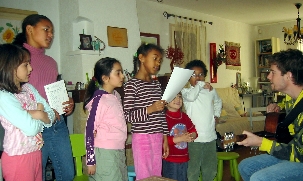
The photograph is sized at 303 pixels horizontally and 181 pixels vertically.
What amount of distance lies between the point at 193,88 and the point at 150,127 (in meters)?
0.70

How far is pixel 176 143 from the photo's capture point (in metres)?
2.39

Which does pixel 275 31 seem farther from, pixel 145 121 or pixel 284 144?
pixel 145 121

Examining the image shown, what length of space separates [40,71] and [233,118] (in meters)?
4.78

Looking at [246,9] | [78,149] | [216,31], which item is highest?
[246,9]

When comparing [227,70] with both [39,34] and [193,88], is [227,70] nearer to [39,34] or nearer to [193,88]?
[193,88]

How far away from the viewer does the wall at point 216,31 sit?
18.2 ft

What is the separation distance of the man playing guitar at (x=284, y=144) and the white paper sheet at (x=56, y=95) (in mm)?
1144

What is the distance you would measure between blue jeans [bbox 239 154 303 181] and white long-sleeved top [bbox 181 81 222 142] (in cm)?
57

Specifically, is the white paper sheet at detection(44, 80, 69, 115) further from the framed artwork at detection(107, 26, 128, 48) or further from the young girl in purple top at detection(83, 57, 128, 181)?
the framed artwork at detection(107, 26, 128, 48)

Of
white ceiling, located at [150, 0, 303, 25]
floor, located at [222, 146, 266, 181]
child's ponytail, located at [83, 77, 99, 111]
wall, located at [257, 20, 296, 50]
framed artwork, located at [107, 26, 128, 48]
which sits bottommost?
floor, located at [222, 146, 266, 181]

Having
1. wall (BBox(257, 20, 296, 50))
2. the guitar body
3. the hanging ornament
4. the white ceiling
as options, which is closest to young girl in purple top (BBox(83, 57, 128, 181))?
the guitar body

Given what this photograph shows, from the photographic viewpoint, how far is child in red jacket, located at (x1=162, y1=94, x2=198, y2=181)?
2379 mm

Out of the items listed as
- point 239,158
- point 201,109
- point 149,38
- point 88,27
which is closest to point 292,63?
point 201,109

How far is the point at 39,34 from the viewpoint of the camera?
201 cm
